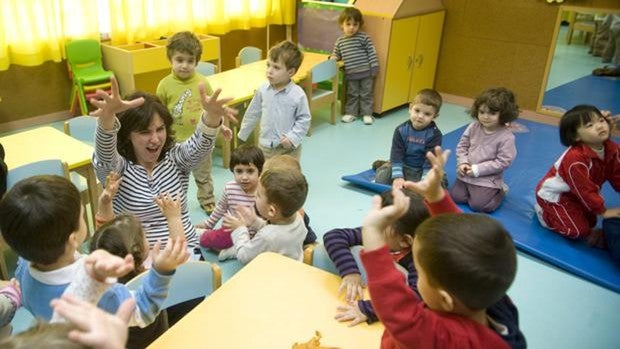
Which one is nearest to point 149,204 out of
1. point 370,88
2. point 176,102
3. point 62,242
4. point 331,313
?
point 62,242

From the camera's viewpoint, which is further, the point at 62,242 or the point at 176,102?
the point at 176,102

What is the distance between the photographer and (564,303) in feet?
9.07

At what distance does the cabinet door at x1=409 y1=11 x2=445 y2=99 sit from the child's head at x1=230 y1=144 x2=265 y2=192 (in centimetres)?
355

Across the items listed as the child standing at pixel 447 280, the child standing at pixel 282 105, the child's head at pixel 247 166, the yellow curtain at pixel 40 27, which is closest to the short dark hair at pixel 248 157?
the child's head at pixel 247 166

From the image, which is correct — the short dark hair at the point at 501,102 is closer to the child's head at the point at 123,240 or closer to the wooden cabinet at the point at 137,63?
the child's head at the point at 123,240

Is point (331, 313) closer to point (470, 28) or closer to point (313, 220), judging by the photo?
point (313, 220)

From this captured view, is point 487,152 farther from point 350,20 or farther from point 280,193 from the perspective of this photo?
point 350,20

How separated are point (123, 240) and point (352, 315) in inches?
30.8

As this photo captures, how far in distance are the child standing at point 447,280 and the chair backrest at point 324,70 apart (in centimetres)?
386

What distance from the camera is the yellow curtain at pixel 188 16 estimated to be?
488 cm

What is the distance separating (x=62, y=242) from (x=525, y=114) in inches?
218

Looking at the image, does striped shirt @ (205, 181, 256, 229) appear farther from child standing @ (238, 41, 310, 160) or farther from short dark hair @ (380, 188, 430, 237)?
short dark hair @ (380, 188, 430, 237)

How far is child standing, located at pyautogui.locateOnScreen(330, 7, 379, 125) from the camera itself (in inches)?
207

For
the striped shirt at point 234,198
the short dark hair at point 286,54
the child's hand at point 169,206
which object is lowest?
the striped shirt at point 234,198
